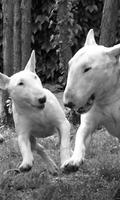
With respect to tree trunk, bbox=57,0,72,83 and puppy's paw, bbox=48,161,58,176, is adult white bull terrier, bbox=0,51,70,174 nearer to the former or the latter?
puppy's paw, bbox=48,161,58,176

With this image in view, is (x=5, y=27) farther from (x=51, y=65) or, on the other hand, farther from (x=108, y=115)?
(x=108, y=115)

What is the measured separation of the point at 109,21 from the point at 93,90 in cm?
436

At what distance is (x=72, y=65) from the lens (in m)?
5.84

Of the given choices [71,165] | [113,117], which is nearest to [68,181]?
[113,117]

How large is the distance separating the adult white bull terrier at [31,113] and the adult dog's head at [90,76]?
53 centimetres

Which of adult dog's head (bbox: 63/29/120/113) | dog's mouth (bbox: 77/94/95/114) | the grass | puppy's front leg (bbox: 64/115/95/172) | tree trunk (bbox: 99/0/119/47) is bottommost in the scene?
the grass

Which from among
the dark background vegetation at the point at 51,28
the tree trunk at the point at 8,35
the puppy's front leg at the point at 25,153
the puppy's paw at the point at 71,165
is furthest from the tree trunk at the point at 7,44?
the puppy's paw at the point at 71,165

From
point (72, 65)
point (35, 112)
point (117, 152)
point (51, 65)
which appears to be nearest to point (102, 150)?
point (117, 152)

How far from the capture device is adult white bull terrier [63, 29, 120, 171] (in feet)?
18.9

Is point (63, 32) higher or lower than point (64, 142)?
lower

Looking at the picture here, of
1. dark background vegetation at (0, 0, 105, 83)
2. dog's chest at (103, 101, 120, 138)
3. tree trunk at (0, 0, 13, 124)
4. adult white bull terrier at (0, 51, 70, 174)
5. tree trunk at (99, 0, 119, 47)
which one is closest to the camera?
dog's chest at (103, 101, 120, 138)

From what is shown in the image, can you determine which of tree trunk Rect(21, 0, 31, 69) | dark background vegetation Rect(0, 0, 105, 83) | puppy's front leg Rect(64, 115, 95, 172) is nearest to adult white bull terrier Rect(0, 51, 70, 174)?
puppy's front leg Rect(64, 115, 95, 172)

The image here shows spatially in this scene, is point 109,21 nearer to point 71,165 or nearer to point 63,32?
point 63,32

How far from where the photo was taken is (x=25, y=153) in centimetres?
650
